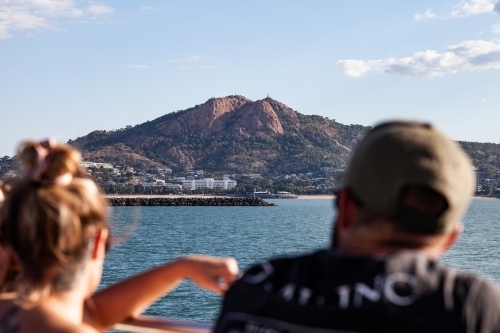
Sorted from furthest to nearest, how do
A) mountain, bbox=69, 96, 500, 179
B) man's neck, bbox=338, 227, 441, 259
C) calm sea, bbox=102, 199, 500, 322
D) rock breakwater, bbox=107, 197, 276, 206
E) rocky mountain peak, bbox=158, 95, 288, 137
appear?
rocky mountain peak, bbox=158, 95, 288, 137, mountain, bbox=69, 96, 500, 179, rock breakwater, bbox=107, 197, 276, 206, calm sea, bbox=102, 199, 500, 322, man's neck, bbox=338, 227, 441, 259

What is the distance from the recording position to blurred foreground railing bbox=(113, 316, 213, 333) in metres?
1.62

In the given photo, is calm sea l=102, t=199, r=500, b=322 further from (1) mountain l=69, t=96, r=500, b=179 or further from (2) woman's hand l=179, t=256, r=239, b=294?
(1) mountain l=69, t=96, r=500, b=179

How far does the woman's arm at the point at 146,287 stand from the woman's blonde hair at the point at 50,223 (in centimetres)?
24

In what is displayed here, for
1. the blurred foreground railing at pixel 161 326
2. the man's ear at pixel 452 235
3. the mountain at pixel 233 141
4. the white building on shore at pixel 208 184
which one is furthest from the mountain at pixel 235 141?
the man's ear at pixel 452 235

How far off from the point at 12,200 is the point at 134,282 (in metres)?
0.42

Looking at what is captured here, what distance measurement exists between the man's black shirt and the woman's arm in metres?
0.48

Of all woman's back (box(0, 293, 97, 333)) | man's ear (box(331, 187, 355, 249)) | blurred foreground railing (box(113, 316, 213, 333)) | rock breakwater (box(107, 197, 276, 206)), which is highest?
man's ear (box(331, 187, 355, 249))

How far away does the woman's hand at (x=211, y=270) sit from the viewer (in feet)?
5.11

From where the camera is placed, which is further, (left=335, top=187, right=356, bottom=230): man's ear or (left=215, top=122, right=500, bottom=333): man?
(left=335, top=187, right=356, bottom=230): man's ear

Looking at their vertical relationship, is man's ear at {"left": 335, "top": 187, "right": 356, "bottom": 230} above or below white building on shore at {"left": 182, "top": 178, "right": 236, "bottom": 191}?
above

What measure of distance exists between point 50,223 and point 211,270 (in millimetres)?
390

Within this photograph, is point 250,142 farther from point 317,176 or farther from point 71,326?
point 71,326

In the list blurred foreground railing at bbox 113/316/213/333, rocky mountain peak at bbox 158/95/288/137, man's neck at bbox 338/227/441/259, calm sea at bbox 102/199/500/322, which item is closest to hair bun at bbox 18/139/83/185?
blurred foreground railing at bbox 113/316/213/333

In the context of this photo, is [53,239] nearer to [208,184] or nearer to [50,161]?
[50,161]
